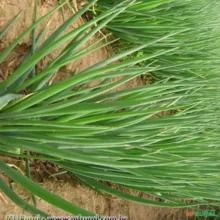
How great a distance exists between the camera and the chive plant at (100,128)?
3.21 feet

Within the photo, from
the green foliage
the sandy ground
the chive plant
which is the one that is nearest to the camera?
the chive plant

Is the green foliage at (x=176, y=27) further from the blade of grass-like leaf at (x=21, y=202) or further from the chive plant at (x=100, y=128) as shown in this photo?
the blade of grass-like leaf at (x=21, y=202)

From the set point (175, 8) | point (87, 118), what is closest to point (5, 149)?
point (87, 118)

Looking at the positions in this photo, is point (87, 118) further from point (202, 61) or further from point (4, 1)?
point (202, 61)

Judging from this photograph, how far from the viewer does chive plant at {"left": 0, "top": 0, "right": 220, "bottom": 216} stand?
3.21ft

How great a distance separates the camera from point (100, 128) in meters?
1.00

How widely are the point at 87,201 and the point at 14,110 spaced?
0.60 metres

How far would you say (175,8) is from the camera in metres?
1.72

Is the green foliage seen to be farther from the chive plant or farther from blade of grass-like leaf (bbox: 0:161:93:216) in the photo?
blade of grass-like leaf (bbox: 0:161:93:216)

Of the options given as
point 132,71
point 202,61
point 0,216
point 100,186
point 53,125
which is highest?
point 202,61

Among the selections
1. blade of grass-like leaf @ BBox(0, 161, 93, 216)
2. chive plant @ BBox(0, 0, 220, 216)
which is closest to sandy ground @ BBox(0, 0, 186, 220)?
chive plant @ BBox(0, 0, 220, 216)

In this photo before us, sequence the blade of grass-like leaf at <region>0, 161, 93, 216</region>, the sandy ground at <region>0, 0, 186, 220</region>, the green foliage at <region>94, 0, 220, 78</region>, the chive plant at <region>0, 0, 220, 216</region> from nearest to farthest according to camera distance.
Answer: the blade of grass-like leaf at <region>0, 161, 93, 216</region> → the chive plant at <region>0, 0, 220, 216</region> → the sandy ground at <region>0, 0, 186, 220</region> → the green foliage at <region>94, 0, 220, 78</region>

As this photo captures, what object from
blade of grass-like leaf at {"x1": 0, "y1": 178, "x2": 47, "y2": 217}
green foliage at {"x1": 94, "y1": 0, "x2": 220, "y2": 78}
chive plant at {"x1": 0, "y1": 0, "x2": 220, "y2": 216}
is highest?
green foliage at {"x1": 94, "y1": 0, "x2": 220, "y2": 78}

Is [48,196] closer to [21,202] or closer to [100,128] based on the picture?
[21,202]
